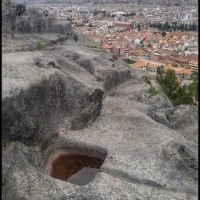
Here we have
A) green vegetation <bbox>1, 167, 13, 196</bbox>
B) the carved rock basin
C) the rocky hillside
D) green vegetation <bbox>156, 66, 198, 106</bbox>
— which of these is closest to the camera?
green vegetation <bbox>1, 167, 13, 196</bbox>

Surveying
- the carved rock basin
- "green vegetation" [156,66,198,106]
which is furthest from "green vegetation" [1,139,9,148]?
"green vegetation" [156,66,198,106]

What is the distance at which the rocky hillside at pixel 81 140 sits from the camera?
13.1 m

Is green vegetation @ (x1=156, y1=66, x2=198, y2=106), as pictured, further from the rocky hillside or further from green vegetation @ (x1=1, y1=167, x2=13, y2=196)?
green vegetation @ (x1=1, y1=167, x2=13, y2=196)

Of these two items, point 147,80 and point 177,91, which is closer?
point 147,80

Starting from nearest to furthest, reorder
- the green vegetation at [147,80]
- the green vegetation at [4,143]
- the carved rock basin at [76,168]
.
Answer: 1. the green vegetation at [4,143]
2. the carved rock basin at [76,168]
3. the green vegetation at [147,80]

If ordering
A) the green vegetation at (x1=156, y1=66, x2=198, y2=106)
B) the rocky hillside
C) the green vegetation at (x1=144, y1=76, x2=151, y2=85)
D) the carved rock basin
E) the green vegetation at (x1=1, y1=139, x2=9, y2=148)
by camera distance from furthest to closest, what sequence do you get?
the green vegetation at (x1=156, y1=66, x2=198, y2=106) < the green vegetation at (x1=144, y1=76, x2=151, y2=85) < the carved rock basin < the green vegetation at (x1=1, y1=139, x2=9, y2=148) < the rocky hillside

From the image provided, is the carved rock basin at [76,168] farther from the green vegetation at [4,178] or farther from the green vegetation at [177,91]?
the green vegetation at [177,91]

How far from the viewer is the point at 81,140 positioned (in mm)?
17172

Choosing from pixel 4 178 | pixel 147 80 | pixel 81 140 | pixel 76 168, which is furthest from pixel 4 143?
pixel 147 80

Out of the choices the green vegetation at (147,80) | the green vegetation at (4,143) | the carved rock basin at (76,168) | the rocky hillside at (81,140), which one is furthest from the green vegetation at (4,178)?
the green vegetation at (147,80)

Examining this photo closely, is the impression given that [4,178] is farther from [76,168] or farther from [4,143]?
[76,168]

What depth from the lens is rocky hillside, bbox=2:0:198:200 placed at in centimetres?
1307

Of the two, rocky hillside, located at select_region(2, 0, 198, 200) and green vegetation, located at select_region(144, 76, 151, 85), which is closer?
rocky hillside, located at select_region(2, 0, 198, 200)

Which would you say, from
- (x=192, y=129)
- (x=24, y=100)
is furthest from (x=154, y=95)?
(x=24, y=100)
